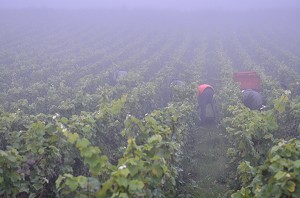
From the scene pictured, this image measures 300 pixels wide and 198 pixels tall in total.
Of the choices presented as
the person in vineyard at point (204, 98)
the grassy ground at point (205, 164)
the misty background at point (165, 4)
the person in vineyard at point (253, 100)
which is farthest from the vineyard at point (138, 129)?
the misty background at point (165, 4)

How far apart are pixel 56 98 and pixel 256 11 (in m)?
46.7

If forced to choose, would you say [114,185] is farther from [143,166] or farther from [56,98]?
[56,98]

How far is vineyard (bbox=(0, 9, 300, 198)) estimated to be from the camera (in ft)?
14.5

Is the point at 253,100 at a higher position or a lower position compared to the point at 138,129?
lower

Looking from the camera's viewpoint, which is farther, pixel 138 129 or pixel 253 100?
pixel 253 100

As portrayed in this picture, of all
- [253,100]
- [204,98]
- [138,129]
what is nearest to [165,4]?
[204,98]

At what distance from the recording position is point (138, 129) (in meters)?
6.17

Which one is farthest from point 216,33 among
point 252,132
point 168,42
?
point 252,132

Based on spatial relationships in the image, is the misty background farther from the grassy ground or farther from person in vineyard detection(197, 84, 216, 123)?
the grassy ground

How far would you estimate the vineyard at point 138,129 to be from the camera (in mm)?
4434

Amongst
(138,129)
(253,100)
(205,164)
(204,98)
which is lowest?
(205,164)

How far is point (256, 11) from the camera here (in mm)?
52344

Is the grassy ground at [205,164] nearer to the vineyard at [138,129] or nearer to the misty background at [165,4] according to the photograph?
the vineyard at [138,129]

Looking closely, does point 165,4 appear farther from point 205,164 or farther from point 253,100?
point 205,164
